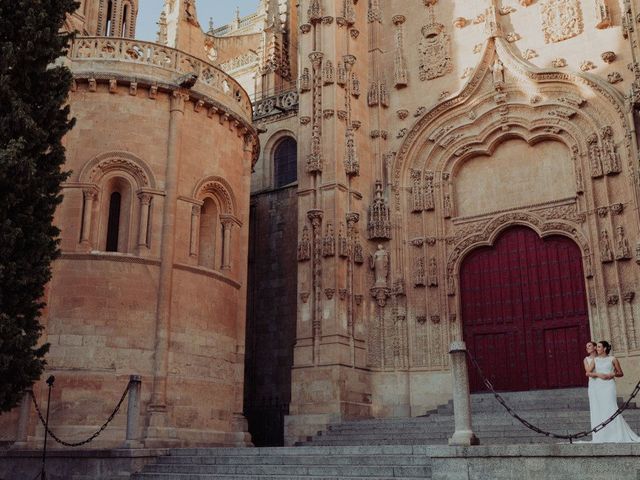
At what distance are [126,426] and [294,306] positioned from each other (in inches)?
338

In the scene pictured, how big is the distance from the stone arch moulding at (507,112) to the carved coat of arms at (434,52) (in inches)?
46.7

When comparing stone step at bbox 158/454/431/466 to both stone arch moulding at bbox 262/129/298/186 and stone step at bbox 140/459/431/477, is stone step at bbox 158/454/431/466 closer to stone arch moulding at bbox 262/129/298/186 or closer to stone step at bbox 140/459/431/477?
stone step at bbox 140/459/431/477

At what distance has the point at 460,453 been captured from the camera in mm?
10891

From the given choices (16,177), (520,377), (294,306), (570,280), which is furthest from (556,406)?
(16,177)

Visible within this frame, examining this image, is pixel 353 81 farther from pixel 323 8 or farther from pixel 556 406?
pixel 556 406

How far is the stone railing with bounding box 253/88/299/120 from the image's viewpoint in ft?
87.2

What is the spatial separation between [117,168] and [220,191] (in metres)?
3.00

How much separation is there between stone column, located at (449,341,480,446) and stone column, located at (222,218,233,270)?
9.11 meters

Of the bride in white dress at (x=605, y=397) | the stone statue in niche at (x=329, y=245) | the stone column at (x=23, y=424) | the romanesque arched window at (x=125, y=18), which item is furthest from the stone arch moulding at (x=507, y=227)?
the romanesque arched window at (x=125, y=18)

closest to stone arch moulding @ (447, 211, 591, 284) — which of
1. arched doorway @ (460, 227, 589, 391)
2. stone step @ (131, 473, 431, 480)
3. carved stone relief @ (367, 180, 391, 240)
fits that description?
arched doorway @ (460, 227, 589, 391)

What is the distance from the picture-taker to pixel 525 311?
778 inches

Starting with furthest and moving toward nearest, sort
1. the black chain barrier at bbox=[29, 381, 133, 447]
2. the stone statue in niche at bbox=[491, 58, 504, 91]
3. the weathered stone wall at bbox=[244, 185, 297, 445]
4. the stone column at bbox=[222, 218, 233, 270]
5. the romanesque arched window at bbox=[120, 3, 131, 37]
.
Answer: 1. the romanesque arched window at bbox=[120, 3, 131, 37]
2. the weathered stone wall at bbox=[244, 185, 297, 445]
3. the stone statue in niche at bbox=[491, 58, 504, 91]
4. the stone column at bbox=[222, 218, 233, 270]
5. the black chain barrier at bbox=[29, 381, 133, 447]

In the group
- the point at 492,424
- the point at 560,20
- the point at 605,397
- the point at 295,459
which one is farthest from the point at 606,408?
the point at 560,20

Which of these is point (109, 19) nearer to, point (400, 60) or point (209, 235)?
point (400, 60)
